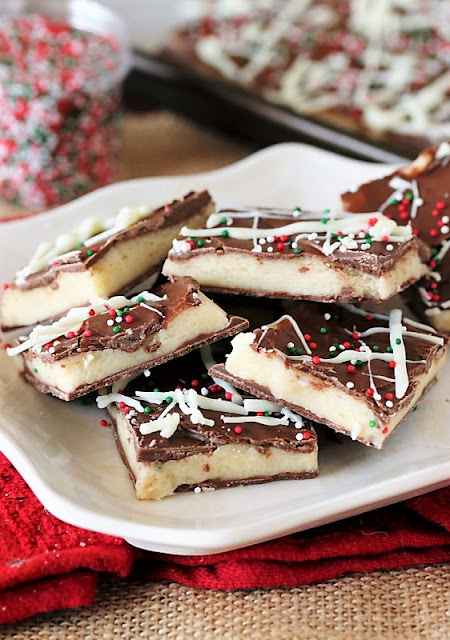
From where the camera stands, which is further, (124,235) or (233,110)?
(233,110)

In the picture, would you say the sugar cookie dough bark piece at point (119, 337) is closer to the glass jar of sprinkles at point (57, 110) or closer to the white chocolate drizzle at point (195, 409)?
the white chocolate drizzle at point (195, 409)

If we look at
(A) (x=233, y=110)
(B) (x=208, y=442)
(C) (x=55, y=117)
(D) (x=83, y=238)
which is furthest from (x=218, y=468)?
(A) (x=233, y=110)

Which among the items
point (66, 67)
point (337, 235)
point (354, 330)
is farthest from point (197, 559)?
point (66, 67)

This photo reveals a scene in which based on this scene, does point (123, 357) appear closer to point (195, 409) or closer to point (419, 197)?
point (195, 409)

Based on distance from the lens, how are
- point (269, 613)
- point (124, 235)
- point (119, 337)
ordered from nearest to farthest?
point (269, 613) → point (119, 337) → point (124, 235)

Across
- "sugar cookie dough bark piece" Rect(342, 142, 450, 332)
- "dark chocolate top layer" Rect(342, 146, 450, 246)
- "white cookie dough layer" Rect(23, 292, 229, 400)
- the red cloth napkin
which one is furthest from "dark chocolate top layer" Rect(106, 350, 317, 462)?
"dark chocolate top layer" Rect(342, 146, 450, 246)

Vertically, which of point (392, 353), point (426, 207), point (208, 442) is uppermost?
point (426, 207)

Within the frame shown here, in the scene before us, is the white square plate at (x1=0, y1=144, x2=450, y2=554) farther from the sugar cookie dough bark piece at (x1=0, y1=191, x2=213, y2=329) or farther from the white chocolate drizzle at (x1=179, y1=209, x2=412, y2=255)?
the white chocolate drizzle at (x1=179, y1=209, x2=412, y2=255)
